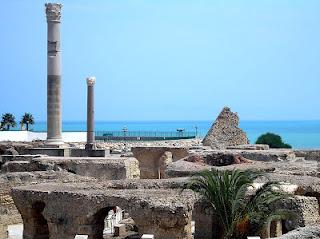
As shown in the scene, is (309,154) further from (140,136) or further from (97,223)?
(140,136)

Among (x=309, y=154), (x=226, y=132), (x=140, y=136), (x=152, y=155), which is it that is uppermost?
(x=140, y=136)

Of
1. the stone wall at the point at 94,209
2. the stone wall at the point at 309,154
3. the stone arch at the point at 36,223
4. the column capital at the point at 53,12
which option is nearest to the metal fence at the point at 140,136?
the column capital at the point at 53,12

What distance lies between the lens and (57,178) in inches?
900

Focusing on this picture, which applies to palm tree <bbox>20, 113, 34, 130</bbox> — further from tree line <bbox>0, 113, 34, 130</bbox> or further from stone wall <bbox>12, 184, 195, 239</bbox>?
stone wall <bbox>12, 184, 195, 239</bbox>

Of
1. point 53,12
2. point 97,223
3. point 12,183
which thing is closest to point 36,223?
point 97,223

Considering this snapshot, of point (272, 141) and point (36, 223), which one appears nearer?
point (36, 223)

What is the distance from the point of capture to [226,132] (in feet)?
141

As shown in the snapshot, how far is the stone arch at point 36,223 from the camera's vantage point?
60.5 feet

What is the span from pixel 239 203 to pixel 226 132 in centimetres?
2639

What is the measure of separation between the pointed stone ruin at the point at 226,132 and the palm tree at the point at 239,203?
25.0 meters

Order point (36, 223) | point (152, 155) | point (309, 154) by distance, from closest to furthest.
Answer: point (36, 223), point (309, 154), point (152, 155)

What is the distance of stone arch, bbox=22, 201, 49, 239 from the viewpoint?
1844 centimetres

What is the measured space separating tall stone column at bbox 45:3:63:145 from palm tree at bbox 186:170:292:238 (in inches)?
741

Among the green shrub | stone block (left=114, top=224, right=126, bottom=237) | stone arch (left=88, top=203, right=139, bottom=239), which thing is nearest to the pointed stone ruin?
the green shrub
